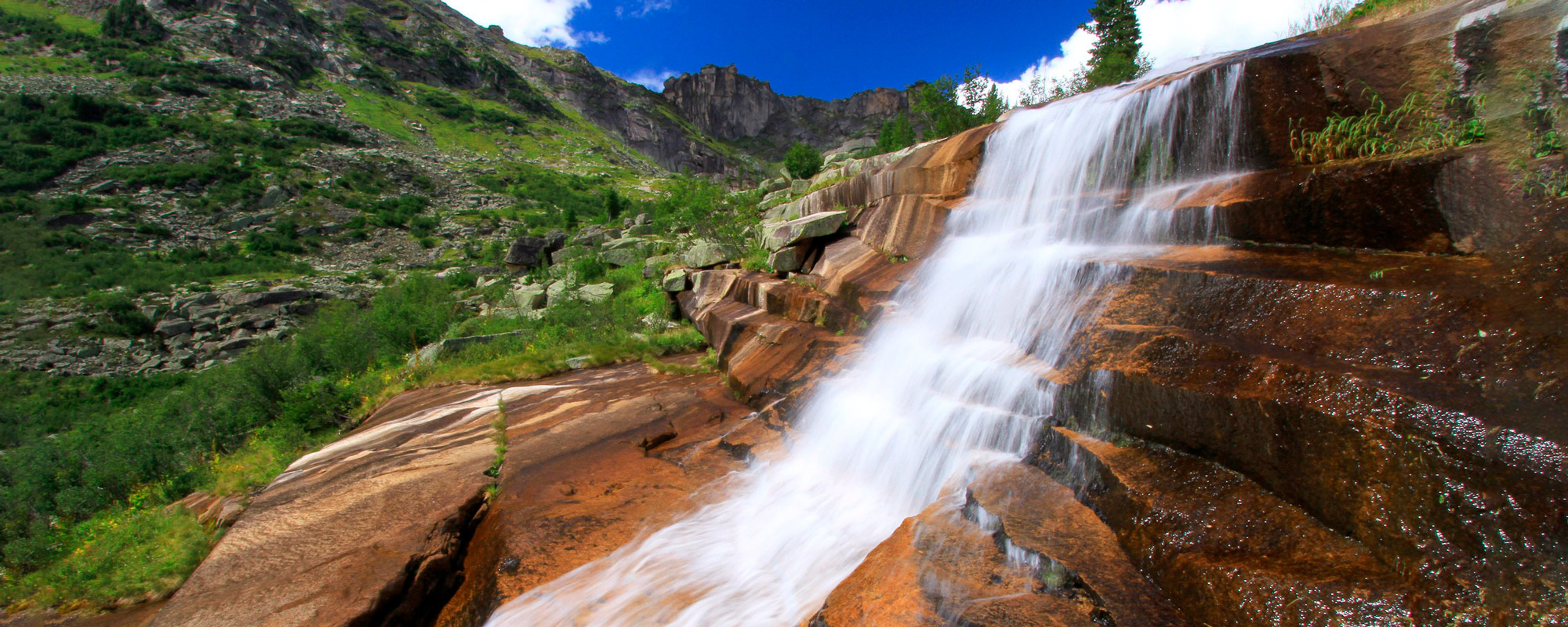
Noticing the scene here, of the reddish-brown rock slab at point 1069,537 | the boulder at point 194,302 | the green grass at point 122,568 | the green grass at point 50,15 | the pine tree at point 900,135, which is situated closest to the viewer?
the reddish-brown rock slab at point 1069,537

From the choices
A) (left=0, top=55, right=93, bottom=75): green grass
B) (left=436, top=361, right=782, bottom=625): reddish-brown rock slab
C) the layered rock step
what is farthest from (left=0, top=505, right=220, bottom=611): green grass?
(left=0, top=55, right=93, bottom=75): green grass

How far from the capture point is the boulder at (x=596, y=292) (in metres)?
22.8

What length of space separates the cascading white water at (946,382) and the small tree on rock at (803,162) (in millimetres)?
23363

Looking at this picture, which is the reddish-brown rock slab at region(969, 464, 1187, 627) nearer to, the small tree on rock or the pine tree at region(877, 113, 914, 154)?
the small tree on rock

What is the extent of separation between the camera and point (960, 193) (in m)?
11.5

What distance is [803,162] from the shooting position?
34.8 m

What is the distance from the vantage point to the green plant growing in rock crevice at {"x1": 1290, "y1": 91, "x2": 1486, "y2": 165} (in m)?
5.38

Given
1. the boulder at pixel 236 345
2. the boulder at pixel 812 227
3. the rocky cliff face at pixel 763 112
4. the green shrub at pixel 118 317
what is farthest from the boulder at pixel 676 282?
the rocky cliff face at pixel 763 112

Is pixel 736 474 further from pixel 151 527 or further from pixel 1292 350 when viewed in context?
pixel 151 527

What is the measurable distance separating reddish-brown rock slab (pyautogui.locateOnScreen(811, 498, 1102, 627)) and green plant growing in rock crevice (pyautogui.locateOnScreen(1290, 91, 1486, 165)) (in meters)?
5.74

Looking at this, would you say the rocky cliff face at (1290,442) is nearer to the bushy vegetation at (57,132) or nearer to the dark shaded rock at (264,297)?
the dark shaded rock at (264,297)

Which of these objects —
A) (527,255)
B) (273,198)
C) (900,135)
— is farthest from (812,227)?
(273,198)

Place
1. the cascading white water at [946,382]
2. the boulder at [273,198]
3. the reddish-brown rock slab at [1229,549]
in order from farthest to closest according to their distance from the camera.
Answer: the boulder at [273,198] → the cascading white water at [946,382] → the reddish-brown rock slab at [1229,549]

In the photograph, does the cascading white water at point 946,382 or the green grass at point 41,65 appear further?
the green grass at point 41,65
